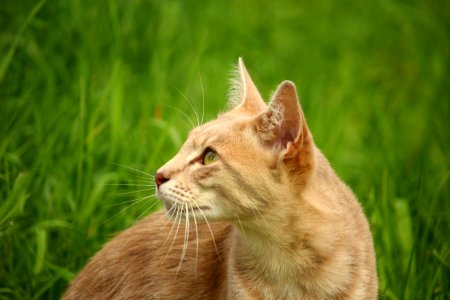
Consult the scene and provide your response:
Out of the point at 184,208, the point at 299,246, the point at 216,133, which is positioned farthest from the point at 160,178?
the point at 299,246

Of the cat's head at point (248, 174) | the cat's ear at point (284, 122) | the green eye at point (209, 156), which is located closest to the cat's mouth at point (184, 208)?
the cat's head at point (248, 174)

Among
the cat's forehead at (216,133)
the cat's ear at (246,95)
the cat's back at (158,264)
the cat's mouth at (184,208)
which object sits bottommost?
the cat's back at (158,264)

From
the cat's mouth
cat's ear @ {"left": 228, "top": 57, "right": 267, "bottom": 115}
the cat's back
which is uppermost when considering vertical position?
cat's ear @ {"left": 228, "top": 57, "right": 267, "bottom": 115}

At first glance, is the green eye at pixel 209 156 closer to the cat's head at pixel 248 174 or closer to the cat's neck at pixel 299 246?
the cat's head at pixel 248 174

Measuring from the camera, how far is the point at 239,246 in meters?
3.35

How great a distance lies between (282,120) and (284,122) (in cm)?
1

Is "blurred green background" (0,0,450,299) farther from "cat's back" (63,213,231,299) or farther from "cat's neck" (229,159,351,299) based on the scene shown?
"cat's neck" (229,159,351,299)

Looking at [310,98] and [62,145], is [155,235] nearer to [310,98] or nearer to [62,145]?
[62,145]

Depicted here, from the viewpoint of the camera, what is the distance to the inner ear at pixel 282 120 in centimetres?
307

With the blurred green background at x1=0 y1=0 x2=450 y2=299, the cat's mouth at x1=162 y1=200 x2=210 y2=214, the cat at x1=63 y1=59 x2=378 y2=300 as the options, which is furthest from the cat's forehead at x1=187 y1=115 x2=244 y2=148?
the blurred green background at x1=0 y1=0 x2=450 y2=299

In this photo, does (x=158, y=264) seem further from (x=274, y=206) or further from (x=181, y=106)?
(x=181, y=106)

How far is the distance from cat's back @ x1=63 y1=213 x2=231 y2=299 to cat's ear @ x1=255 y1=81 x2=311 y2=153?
544 millimetres

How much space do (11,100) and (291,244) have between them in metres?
2.21

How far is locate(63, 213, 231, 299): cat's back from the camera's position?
3.48 metres
